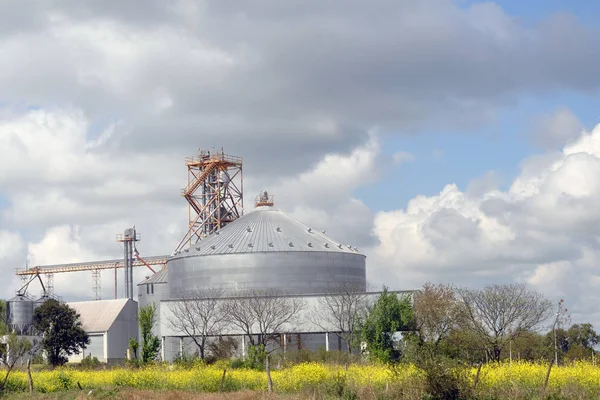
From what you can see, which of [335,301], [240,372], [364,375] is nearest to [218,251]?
[335,301]

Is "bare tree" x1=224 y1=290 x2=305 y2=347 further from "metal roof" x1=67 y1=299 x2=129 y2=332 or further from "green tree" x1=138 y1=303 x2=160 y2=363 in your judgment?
"metal roof" x1=67 y1=299 x2=129 y2=332

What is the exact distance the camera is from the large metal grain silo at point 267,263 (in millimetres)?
93875

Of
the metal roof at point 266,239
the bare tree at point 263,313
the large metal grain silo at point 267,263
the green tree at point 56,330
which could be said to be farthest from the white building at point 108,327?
the bare tree at point 263,313

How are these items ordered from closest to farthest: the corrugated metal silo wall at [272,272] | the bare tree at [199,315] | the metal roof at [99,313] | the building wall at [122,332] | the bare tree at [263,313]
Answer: the bare tree at [263,313], the bare tree at [199,315], the corrugated metal silo wall at [272,272], the building wall at [122,332], the metal roof at [99,313]

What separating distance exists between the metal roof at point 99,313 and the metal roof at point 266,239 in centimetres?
2176

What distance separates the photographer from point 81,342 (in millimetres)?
103688

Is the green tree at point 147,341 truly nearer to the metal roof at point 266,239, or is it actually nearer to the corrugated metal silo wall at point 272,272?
the corrugated metal silo wall at point 272,272

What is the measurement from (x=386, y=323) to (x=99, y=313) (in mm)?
55529

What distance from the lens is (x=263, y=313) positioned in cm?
8875

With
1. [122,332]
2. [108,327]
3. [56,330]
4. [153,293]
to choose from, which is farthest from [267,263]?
[122,332]

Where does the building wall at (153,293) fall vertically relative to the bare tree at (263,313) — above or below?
above

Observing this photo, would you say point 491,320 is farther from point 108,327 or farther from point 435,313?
point 108,327

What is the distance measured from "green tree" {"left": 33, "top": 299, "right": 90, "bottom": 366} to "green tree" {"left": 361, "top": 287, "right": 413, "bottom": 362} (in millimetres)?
37137

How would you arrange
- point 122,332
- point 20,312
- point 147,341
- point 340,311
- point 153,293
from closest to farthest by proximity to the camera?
point 147,341, point 340,311, point 153,293, point 122,332, point 20,312
